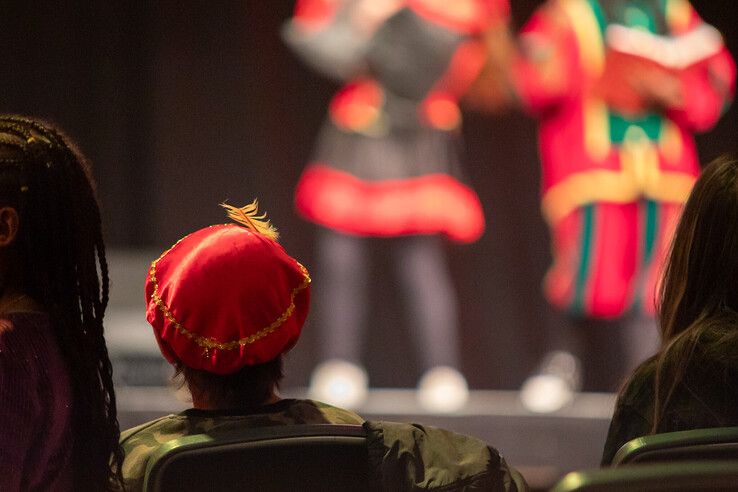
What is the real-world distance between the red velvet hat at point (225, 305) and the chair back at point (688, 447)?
40 centimetres

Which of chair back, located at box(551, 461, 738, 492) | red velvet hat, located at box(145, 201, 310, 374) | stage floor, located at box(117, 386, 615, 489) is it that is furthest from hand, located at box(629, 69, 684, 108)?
chair back, located at box(551, 461, 738, 492)

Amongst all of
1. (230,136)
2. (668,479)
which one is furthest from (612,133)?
(668,479)

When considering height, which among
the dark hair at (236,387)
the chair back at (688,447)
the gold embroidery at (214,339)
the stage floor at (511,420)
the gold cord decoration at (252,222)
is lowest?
the stage floor at (511,420)

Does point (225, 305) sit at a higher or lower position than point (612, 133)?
higher

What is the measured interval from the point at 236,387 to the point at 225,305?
92 millimetres

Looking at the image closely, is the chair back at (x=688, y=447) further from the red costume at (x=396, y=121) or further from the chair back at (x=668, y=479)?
the red costume at (x=396, y=121)

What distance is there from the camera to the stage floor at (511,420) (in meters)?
3.58

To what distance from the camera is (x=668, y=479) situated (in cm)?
65

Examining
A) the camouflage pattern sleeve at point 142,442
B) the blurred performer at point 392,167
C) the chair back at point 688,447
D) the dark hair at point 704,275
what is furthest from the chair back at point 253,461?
the blurred performer at point 392,167

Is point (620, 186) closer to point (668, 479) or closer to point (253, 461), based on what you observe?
point (253, 461)

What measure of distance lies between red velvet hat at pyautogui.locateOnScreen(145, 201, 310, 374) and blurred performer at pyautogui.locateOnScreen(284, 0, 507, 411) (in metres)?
2.72

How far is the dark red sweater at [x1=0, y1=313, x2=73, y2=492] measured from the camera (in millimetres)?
986

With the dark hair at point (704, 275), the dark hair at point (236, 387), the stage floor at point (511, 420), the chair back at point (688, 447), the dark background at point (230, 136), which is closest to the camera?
the chair back at point (688, 447)

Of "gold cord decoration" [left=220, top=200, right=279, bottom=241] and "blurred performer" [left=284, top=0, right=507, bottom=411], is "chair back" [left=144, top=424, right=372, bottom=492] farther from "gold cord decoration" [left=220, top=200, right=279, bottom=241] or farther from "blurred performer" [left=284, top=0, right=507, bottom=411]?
"blurred performer" [left=284, top=0, right=507, bottom=411]
